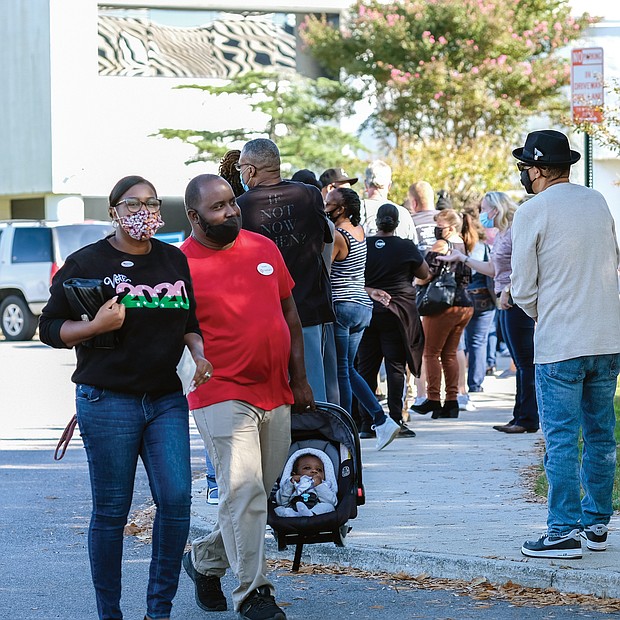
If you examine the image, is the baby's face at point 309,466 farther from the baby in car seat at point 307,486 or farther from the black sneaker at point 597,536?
the black sneaker at point 597,536

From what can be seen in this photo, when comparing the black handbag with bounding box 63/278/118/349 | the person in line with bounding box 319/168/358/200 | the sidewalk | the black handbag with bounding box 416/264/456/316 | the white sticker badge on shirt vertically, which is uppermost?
the person in line with bounding box 319/168/358/200

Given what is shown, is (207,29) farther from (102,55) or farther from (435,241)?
(435,241)

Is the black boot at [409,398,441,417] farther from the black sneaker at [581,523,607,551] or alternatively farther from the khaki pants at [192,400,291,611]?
the khaki pants at [192,400,291,611]

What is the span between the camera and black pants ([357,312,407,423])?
11391 mm

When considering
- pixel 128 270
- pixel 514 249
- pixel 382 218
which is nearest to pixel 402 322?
pixel 382 218

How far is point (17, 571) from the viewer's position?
711 cm

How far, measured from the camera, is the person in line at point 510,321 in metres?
10.9

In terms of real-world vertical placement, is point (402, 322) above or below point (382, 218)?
below

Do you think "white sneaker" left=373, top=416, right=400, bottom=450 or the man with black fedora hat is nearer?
the man with black fedora hat

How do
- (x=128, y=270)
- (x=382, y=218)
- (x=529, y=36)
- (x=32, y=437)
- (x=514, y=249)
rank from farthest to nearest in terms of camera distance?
(x=529, y=36) < (x=32, y=437) < (x=382, y=218) < (x=514, y=249) < (x=128, y=270)

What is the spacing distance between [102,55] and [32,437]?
3080 centimetres

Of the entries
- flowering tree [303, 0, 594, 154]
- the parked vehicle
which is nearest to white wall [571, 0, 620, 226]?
flowering tree [303, 0, 594, 154]

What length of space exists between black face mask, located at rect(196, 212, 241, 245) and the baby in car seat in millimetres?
1296

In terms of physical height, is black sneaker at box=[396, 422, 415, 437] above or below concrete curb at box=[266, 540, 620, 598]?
below
